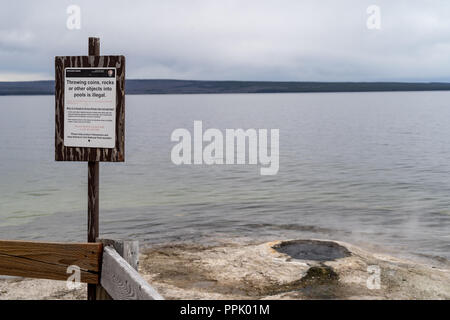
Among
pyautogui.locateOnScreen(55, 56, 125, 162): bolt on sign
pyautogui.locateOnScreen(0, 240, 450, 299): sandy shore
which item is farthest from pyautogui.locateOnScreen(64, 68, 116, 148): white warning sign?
pyautogui.locateOnScreen(0, 240, 450, 299): sandy shore

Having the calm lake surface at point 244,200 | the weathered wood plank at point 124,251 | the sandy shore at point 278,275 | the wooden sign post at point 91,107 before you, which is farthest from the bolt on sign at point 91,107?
the calm lake surface at point 244,200

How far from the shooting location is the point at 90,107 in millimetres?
5617

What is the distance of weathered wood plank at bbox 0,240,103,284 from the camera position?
16.5 feet

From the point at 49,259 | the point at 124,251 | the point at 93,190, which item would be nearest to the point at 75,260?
the point at 49,259

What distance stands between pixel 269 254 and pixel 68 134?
652 cm

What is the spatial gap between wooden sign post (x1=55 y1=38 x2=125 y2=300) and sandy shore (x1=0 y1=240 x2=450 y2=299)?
3.85 m

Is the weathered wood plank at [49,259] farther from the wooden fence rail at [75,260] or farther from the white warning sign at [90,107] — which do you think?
the white warning sign at [90,107]

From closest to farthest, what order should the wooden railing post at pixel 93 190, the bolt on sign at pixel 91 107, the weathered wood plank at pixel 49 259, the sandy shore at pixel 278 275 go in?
the weathered wood plank at pixel 49 259
the bolt on sign at pixel 91 107
the wooden railing post at pixel 93 190
the sandy shore at pixel 278 275

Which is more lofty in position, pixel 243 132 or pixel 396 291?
pixel 243 132

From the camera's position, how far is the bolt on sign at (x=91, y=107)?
219 inches
